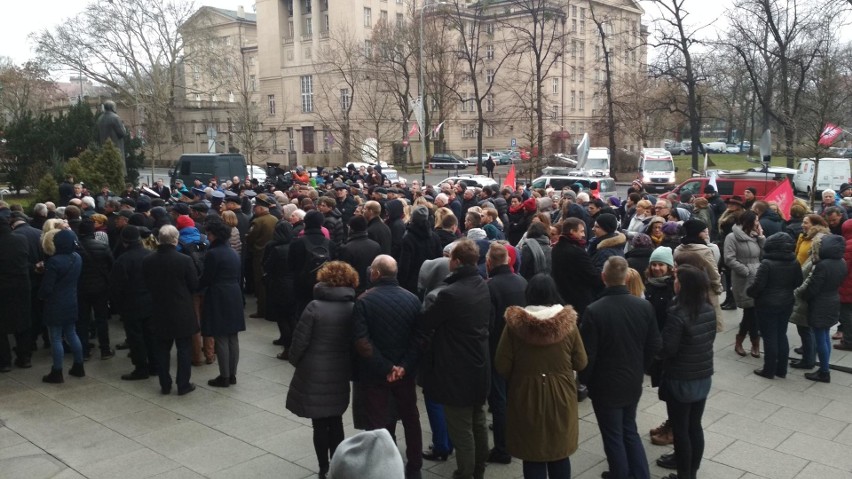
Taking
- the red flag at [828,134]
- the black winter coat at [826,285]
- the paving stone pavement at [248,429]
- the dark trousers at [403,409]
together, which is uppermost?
the red flag at [828,134]

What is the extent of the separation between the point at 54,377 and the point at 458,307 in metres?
5.61

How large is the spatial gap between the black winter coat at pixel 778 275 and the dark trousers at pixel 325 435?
4994mm

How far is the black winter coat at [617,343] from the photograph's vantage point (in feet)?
16.6

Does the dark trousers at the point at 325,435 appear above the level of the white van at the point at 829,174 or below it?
below

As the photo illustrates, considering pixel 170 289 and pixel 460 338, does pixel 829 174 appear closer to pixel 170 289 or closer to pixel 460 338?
pixel 170 289

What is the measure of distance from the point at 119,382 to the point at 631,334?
6.06m

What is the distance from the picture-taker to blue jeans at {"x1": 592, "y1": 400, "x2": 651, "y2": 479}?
5215 millimetres

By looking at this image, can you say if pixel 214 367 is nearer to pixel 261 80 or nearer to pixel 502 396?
pixel 502 396

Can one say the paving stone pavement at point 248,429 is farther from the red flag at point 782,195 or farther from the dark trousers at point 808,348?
the red flag at point 782,195

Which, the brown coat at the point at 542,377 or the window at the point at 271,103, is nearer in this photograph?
the brown coat at the point at 542,377

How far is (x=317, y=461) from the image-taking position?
6.12m

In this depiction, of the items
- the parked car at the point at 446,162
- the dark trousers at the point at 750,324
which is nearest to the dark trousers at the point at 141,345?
the dark trousers at the point at 750,324

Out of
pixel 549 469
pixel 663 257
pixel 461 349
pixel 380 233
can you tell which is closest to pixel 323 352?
pixel 461 349

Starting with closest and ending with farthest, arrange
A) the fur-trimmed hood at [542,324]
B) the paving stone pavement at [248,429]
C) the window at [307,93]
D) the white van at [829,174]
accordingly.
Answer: the fur-trimmed hood at [542,324]
the paving stone pavement at [248,429]
the white van at [829,174]
the window at [307,93]
